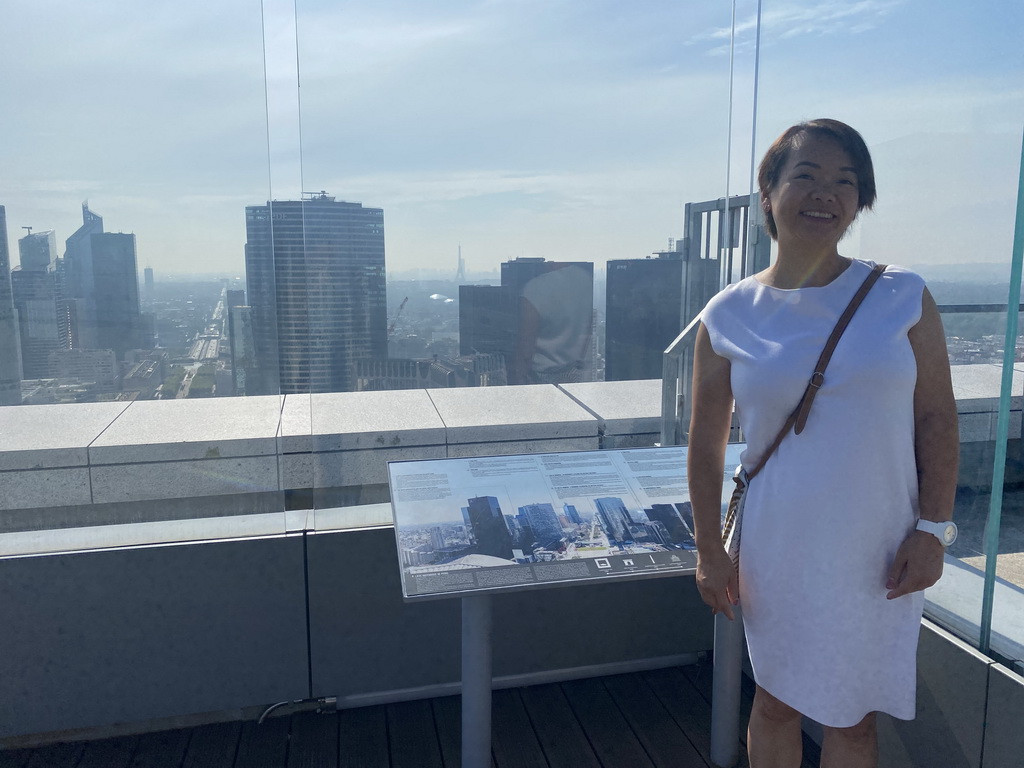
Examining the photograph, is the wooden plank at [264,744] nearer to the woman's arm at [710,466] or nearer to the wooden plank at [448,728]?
the wooden plank at [448,728]

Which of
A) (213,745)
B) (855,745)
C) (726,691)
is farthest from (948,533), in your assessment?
(213,745)

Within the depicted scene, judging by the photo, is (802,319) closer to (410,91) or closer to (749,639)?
(749,639)

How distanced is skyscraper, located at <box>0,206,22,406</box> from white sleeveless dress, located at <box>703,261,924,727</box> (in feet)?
6.37

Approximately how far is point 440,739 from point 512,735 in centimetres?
22

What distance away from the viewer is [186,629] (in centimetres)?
250

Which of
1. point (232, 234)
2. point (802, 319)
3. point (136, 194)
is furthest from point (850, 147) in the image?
point (136, 194)

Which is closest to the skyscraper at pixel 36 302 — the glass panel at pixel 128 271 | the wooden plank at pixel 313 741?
the glass panel at pixel 128 271

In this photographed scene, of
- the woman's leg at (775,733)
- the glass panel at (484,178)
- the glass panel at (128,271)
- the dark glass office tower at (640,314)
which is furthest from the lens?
the dark glass office tower at (640,314)

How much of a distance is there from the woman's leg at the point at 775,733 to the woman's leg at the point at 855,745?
104 millimetres

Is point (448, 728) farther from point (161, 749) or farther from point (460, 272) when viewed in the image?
point (460, 272)

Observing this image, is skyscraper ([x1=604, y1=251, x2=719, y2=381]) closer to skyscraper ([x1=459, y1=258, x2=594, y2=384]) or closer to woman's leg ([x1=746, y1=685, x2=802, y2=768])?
skyscraper ([x1=459, y1=258, x2=594, y2=384])

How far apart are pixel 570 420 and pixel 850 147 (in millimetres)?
1360

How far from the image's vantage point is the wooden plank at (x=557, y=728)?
2.47 m

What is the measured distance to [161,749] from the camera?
248 cm
